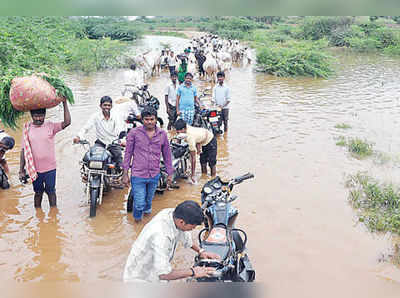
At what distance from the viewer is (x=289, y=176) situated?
677 cm

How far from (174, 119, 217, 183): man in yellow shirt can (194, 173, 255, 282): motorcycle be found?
1.45 metres

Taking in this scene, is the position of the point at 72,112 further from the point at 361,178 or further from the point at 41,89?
the point at 361,178

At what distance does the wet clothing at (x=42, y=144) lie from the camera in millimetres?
4727

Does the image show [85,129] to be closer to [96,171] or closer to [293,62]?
[96,171]

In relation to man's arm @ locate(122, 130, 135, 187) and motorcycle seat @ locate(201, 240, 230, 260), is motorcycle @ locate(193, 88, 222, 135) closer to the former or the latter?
man's arm @ locate(122, 130, 135, 187)

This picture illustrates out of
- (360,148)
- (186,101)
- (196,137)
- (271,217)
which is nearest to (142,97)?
(186,101)

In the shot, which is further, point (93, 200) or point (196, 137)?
point (196, 137)

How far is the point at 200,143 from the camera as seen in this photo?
6145 millimetres

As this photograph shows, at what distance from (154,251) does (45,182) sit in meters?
2.92

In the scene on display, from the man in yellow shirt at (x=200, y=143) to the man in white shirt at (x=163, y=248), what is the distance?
118 inches

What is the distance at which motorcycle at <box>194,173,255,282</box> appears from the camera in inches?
119

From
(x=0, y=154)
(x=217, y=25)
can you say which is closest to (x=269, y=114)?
(x=0, y=154)

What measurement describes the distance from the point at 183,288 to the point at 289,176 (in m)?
5.78
